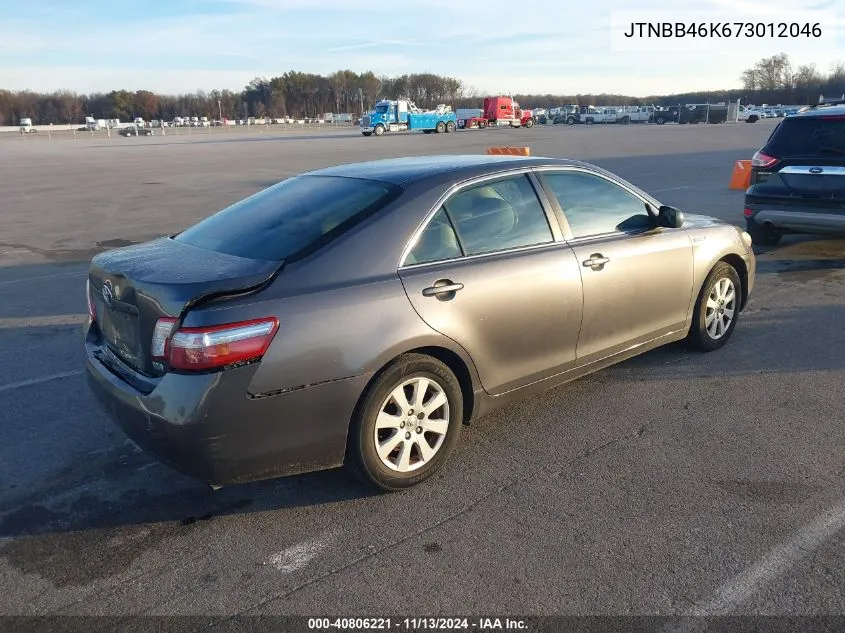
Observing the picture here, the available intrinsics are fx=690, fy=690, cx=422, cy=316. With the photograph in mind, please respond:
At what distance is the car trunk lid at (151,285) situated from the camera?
3076 millimetres

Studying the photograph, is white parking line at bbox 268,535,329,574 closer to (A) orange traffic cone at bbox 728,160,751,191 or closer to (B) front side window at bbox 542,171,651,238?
(B) front side window at bbox 542,171,651,238

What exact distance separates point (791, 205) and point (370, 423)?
7.02 meters

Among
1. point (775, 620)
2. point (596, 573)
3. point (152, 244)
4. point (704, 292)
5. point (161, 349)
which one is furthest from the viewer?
point (704, 292)

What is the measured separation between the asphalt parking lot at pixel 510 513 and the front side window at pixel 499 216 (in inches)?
45.9

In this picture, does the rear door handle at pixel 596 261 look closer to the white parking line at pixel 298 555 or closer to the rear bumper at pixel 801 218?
the white parking line at pixel 298 555

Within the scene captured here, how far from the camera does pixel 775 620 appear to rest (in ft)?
8.48

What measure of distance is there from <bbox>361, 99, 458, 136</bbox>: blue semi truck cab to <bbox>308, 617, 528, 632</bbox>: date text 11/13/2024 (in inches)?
2297

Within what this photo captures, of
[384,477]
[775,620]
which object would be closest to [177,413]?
[384,477]

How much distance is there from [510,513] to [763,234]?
7.84 m

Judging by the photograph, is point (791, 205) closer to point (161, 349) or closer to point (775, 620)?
point (775, 620)

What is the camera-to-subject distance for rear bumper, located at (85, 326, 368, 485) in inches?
117

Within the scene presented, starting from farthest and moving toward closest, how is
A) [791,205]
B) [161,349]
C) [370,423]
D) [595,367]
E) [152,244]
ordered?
[791,205] < [595,367] < [152,244] < [370,423] < [161,349]

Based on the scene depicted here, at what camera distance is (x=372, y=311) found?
3271mm

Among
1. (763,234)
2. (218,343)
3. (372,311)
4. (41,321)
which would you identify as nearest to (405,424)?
(372,311)
